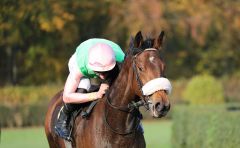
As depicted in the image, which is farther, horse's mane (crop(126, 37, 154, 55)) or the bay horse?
horse's mane (crop(126, 37, 154, 55))

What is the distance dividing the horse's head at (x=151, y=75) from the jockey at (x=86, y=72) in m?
0.45

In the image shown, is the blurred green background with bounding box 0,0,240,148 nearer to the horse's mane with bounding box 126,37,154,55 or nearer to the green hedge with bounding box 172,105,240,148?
the green hedge with bounding box 172,105,240,148

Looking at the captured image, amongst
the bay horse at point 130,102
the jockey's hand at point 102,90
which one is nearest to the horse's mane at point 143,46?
the bay horse at point 130,102

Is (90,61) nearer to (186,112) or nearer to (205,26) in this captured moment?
(186,112)

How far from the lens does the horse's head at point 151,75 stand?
6.63 m

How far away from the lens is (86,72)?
801 centimetres

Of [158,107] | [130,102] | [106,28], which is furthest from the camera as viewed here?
[106,28]

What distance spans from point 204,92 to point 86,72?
27.4 metres

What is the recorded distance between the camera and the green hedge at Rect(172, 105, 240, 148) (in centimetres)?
1398

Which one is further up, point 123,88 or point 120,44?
point 123,88

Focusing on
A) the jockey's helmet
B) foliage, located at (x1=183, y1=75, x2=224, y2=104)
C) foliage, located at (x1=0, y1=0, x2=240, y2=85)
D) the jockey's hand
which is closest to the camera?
the jockey's helmet

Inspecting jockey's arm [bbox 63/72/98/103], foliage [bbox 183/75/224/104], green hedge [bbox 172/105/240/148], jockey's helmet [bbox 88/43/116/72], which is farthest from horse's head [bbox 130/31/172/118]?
foliage [bbox 183/75/224/104]

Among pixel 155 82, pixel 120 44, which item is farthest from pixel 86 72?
pixel 120 44

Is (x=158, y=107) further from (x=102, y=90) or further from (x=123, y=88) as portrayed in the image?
(x=102, y=90)
